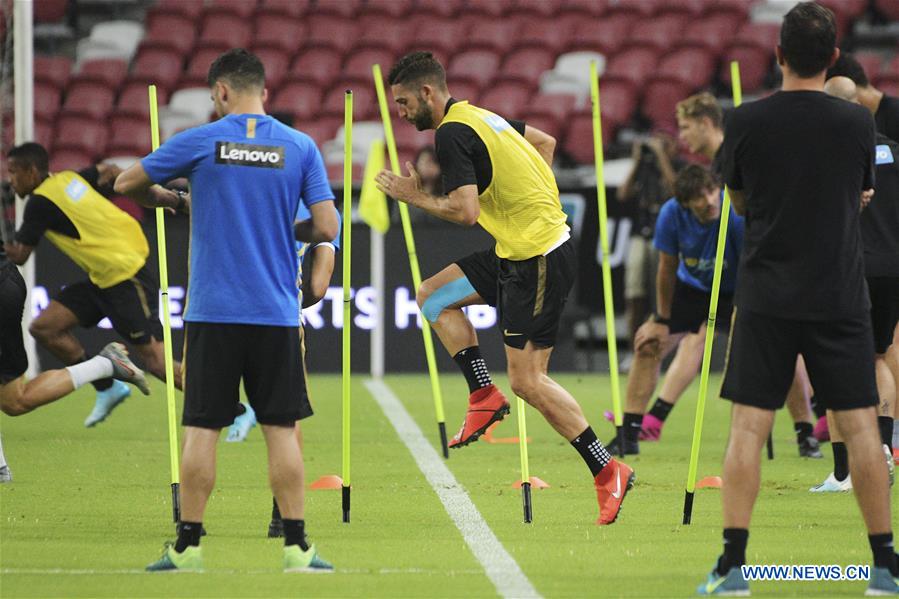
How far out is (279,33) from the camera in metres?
21.9

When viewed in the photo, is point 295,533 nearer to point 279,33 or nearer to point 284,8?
point 279,33

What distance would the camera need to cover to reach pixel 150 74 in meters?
21.3

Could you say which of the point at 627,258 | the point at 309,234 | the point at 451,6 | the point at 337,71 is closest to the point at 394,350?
the point at 627,258

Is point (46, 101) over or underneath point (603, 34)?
underneath

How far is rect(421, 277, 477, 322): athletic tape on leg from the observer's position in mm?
8453

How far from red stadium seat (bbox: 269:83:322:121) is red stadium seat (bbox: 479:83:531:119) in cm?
225

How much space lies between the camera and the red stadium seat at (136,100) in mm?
20250

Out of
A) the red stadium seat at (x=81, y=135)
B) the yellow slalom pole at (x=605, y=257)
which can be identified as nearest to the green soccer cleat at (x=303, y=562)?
the yellow slalom pole at (x=605, y=257)

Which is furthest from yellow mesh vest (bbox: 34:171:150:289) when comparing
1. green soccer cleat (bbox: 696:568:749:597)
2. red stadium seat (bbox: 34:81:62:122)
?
red stadium seat (bbox: 34:81:62:122)

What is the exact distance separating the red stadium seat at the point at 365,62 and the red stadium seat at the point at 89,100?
3160mm

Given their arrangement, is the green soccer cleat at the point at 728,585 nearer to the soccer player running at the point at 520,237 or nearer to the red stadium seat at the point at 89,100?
the soccer player running at the point at 520,237

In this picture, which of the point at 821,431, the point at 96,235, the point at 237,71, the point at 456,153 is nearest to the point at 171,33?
the point at 96,235

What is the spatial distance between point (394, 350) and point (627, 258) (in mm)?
2686

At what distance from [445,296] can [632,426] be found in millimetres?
2842
